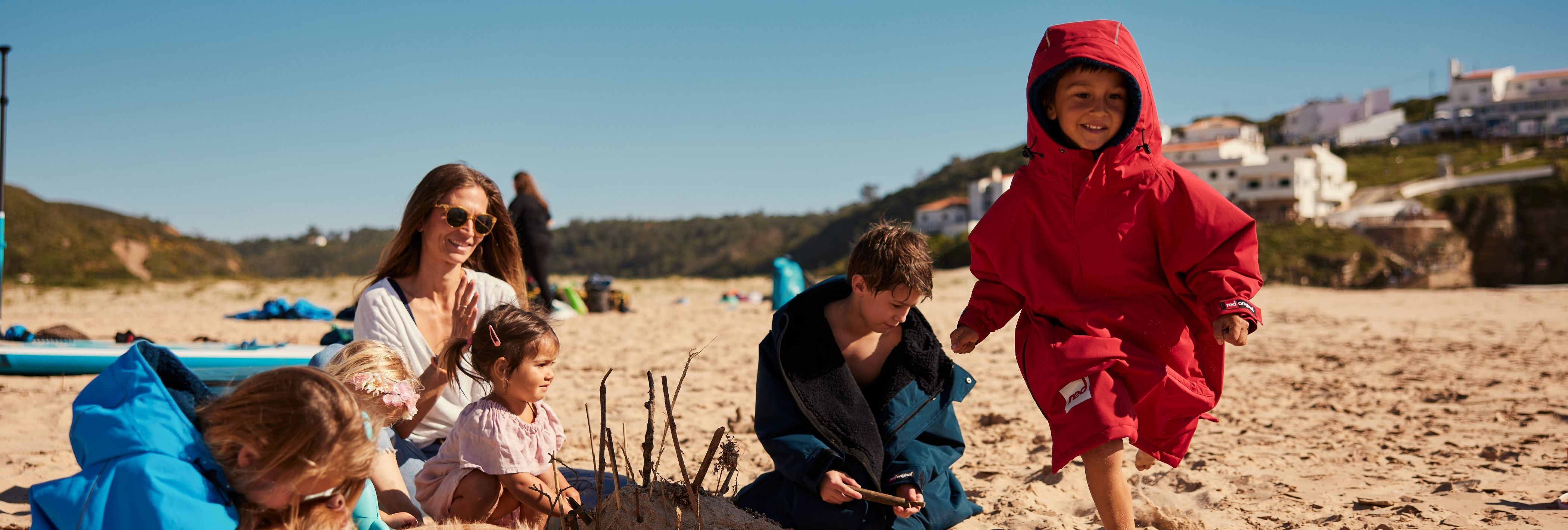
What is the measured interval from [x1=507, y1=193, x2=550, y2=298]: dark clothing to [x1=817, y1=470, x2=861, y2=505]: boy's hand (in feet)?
23.9

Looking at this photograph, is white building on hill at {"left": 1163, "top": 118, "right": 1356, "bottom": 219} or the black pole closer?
the black pole

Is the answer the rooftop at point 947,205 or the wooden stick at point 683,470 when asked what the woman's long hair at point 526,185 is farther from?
the rooftop at point 947,205

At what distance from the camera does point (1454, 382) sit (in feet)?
19.9

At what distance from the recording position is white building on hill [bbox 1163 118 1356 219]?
176 feet

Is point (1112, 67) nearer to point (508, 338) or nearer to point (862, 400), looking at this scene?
point (862, 400)

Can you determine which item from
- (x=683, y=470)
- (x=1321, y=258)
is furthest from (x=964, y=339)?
(x=1321, y=258)

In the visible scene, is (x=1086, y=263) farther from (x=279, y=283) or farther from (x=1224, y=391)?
(x=279, y=283)

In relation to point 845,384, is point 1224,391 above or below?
below

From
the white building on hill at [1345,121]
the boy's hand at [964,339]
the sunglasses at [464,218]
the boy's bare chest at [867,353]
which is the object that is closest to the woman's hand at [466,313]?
the sunglasses at [464,218]

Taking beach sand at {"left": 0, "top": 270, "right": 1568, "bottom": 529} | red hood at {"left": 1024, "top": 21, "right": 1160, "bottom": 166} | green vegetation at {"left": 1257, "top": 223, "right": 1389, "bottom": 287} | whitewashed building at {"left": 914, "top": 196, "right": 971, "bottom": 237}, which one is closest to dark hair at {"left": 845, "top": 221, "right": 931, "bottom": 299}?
red hood at {"left": 1024, "top": 21, "right": 1160, "bottom": 166}

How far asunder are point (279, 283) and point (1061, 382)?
20.5 metres

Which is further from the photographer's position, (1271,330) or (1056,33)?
A: (1271,330)

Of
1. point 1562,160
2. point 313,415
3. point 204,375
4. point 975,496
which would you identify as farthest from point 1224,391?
point 1562,160

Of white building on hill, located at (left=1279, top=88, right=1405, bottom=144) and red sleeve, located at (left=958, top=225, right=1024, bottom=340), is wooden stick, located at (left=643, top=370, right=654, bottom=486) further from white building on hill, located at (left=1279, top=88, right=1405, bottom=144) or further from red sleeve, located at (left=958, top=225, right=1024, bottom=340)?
white building on hill, located at (left=1279, top=88, right=1405, bottom=144)
